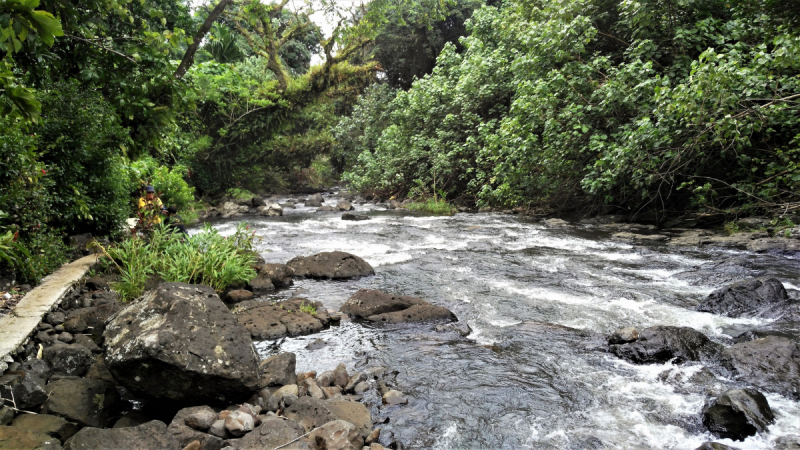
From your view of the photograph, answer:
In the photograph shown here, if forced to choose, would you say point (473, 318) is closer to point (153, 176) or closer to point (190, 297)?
point (190, 297)

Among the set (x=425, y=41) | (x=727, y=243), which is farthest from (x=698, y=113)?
(x=425, y=41)

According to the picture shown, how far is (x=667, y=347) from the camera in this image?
5039mm

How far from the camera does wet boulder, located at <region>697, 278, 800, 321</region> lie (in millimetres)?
6121

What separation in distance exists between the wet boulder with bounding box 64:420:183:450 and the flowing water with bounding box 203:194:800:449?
5.28 ft

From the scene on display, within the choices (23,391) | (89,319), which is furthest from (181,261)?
(23,391)

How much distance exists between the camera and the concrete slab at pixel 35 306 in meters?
4.19

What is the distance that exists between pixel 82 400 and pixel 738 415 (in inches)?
198

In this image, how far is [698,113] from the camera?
8961 millimetres

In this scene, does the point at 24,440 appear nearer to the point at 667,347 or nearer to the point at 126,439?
the point at 126,439

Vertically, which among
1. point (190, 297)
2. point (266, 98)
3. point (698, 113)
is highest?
point (266, 98)

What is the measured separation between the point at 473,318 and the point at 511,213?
1140 cm

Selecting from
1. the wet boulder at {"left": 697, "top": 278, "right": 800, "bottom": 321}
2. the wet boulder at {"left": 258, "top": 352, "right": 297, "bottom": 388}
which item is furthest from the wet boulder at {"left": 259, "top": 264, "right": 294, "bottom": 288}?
the wet boulder at {"left": 697, "top": 278, "right": 800, "bottom": 321}

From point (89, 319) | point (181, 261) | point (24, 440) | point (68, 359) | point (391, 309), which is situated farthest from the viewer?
point (181, 261)

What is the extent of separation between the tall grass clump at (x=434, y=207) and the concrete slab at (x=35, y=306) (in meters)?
12.8
